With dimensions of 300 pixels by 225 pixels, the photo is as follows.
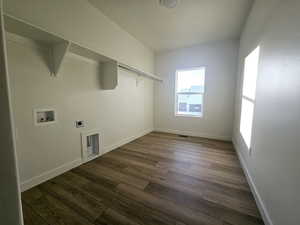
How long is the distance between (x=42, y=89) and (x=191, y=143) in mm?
3047

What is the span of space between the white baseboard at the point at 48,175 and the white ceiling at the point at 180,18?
2.59m

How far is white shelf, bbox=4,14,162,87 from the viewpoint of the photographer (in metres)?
1.28

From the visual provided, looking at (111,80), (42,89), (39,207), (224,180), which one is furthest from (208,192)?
(42,89)

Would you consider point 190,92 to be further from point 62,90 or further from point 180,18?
point 62,90

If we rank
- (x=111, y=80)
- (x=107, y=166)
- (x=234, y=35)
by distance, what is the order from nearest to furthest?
(x=107, y=166), (x=111, y=80), (x=234, y=35)

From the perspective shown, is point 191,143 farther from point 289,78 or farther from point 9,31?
point 9,31

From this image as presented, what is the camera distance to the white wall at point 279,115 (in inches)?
34.9

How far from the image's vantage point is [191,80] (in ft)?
12.6

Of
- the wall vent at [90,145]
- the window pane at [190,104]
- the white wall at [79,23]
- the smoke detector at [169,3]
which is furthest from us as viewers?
the window pane at [190,104]

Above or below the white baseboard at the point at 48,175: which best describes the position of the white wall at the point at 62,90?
above

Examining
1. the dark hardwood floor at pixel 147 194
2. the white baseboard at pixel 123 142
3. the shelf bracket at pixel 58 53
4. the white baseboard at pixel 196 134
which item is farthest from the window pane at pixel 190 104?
the shelf bracket at pixel 58 53

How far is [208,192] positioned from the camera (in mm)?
1573

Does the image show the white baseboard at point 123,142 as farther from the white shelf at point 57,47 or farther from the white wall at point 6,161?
the white wall at point 6,161

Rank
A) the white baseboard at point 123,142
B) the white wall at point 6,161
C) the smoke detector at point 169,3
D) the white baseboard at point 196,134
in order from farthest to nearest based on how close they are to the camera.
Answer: the white baseboard at point 196,134, the white baseboard at point 123,142, the smoke detector at point 169,3, the white wall at point 6,161
